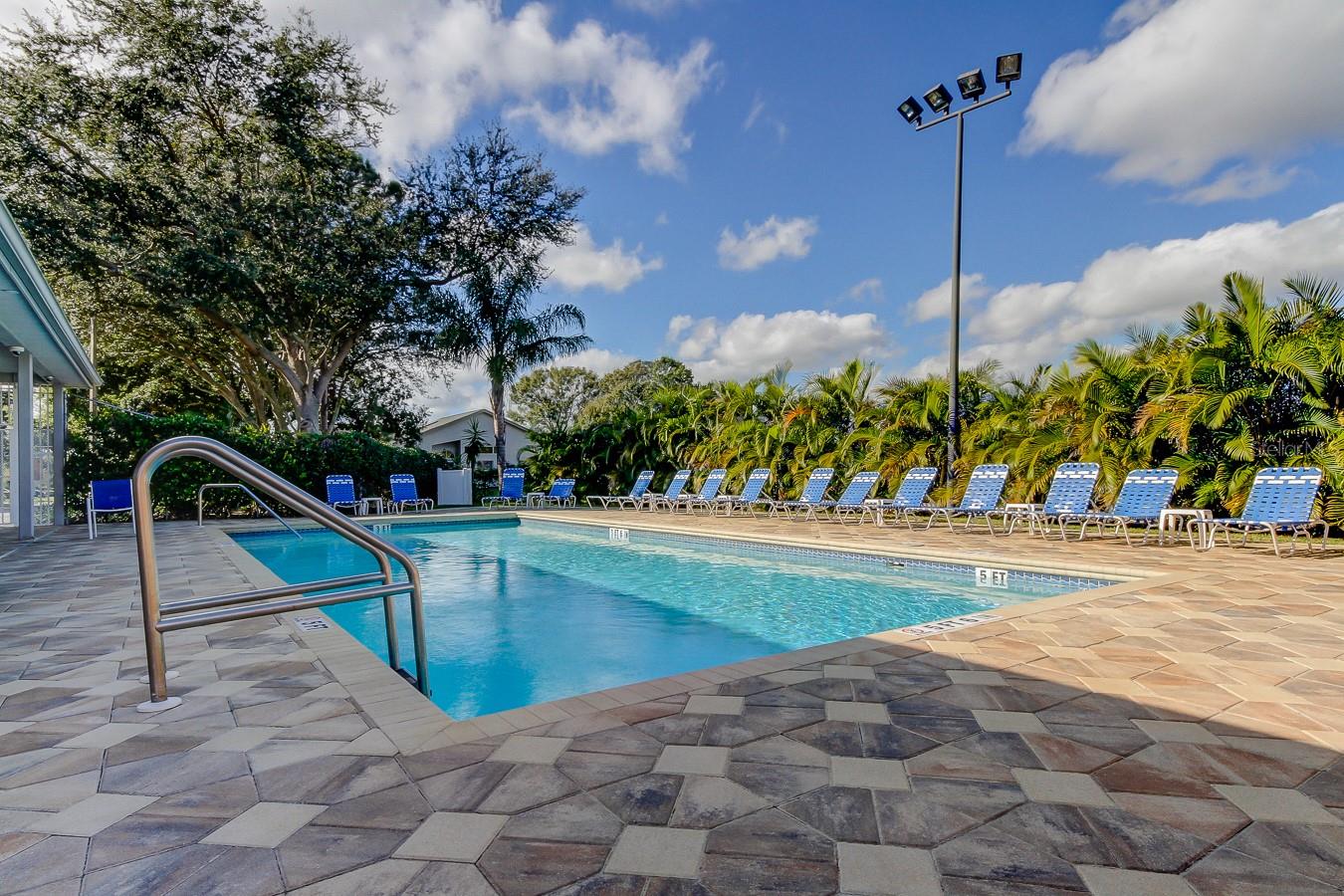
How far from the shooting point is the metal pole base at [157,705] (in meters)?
3.03

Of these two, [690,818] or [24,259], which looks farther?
[24,259]

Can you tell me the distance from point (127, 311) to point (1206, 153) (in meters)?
26.5

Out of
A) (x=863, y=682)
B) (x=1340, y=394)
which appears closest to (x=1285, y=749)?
(x=863, y=682)

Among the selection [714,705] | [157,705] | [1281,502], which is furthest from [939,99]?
[157,705]

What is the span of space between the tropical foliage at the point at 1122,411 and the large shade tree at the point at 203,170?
38.4 feet

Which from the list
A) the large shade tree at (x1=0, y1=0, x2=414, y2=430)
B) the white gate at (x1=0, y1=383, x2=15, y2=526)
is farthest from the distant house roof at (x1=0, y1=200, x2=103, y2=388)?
the large shade tree at (x1=0, y1=0, x2=414, y2=430)

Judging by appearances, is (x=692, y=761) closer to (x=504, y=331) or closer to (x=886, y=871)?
(x=886, y=871)

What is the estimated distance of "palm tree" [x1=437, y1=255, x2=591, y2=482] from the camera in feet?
66.3

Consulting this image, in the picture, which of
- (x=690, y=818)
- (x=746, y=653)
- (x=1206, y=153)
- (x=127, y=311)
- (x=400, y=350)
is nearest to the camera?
(x=690, y=818)

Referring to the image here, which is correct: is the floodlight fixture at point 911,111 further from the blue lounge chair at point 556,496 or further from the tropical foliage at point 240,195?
the tropical foliage at point 240,195

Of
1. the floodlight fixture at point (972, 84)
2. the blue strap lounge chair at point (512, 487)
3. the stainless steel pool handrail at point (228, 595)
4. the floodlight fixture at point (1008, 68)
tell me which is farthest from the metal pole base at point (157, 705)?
the blue strap lounge chair at point (512, 487)

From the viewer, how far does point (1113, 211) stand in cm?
1447

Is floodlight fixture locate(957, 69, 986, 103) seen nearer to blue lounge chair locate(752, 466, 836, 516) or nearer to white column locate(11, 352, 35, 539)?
blue lounge chair locate(752, 466, 836, 516)

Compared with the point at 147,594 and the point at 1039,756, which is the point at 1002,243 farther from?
the point at 147,594
